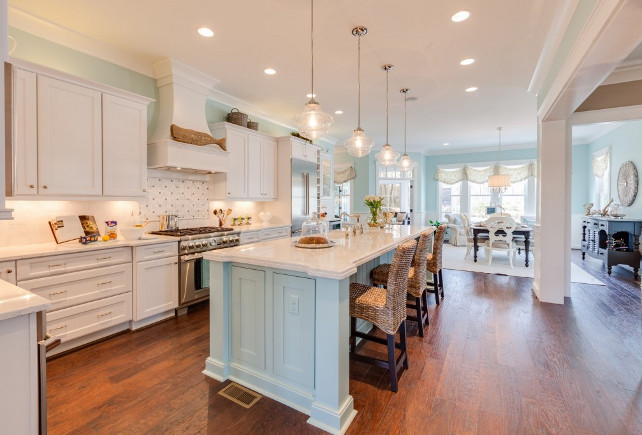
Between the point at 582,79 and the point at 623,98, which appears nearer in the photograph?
the point at 582,79

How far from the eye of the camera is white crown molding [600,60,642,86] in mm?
3502

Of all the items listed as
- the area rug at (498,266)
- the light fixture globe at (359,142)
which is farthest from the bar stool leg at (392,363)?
the area rug at (498,266)

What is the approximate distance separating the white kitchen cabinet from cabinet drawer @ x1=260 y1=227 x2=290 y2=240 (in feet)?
8.88

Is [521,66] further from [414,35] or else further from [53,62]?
[53,62]

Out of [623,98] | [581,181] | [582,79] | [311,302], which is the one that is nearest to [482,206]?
[581,181]

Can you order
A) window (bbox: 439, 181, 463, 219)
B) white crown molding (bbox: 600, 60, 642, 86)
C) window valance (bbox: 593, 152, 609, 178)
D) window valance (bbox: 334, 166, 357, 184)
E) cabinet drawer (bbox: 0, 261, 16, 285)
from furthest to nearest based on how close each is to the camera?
window (bbox: 439, 181, 463, 219) → window valance (bbox: 334, 166, 357, 184) → window valance (bbox: 593, 152, 609, 178) → white crown molding (bbox: 600, 60, 642, 86) → cabinet drawer (bbox: 0, 261, 16, 285)

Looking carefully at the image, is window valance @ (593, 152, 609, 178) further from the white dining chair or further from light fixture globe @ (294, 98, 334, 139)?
light fixture globe @ (294, 98, 334, 139)

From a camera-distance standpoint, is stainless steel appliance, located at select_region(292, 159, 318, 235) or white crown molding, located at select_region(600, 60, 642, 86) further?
stainless steel appliance, located at select_region(292, 159, 318, 235)

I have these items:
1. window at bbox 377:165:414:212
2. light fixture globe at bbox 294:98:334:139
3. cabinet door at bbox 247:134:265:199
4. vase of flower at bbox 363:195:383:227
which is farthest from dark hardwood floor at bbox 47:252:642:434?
window at bbox 377:165:414:212

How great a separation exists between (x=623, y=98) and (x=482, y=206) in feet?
19.4

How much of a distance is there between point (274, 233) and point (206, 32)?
2.92 meters

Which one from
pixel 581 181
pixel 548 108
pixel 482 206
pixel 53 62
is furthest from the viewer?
pixel 482 206

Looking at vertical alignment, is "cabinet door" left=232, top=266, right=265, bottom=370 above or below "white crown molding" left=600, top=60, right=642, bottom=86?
below

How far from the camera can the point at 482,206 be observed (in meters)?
9.38
